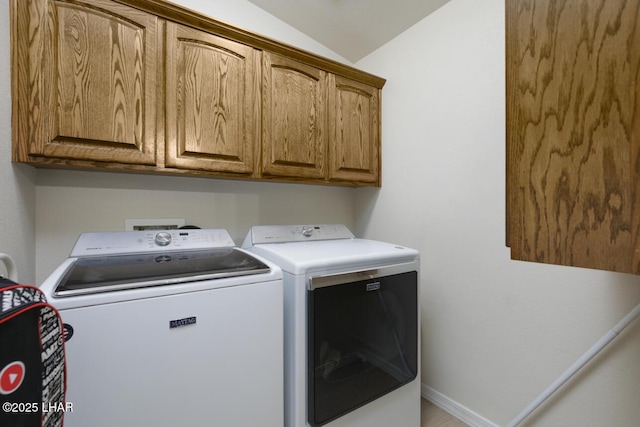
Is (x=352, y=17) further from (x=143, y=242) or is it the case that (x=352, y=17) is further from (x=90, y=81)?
(x=143, y=242)

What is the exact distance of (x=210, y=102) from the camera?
144 cm

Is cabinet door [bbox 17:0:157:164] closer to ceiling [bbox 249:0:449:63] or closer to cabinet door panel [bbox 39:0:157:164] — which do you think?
cabinet door panel [bbox 39:0:157:164]

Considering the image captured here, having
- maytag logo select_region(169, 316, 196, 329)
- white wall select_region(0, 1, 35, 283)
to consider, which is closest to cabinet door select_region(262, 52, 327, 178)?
maytag logo select_region(169, 316, 196, 329)

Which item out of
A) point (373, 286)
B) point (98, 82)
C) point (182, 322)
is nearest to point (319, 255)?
point (373, 286)

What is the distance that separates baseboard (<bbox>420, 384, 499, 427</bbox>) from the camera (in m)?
1.55

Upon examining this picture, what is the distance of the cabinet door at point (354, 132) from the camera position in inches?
74.2

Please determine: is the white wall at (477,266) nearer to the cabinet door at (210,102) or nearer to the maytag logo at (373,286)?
the maytag logo at (373,286)

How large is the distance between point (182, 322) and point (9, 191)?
85cm

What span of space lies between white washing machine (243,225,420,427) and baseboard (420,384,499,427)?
325 mm

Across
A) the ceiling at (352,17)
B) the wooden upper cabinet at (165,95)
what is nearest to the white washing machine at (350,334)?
A: the wooden upper cabinet at (165,95)

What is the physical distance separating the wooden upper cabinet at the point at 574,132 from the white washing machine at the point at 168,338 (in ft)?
2.89

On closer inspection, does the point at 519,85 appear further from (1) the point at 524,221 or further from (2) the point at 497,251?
(2) the point at 497,251

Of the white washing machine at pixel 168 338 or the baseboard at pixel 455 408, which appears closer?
the white washing machine at pixel 168 338

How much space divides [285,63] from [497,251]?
1605 mm
